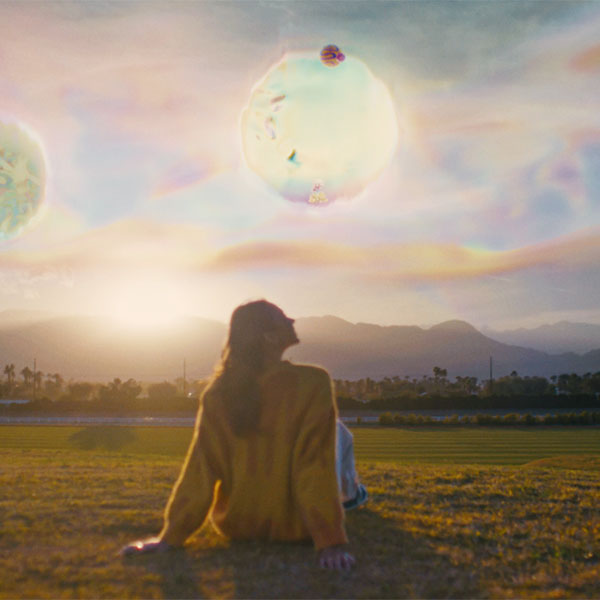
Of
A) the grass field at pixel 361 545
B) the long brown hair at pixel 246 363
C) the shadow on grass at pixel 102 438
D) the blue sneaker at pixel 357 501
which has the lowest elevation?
the shadow on grass at pixel 102 438

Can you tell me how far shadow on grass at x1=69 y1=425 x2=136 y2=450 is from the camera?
34.2m

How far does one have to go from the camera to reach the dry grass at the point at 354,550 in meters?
4.12

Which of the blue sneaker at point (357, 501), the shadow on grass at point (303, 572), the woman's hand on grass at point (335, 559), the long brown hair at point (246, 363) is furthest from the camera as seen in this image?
the blue sneaker at point (357, 501)

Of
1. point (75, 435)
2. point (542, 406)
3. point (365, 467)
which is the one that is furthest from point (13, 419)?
point (365, 467)

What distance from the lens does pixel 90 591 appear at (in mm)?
4016

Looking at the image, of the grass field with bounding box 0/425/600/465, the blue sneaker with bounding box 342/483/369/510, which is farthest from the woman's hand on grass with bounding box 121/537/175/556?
the grass field with bounding box 0/425/600/465

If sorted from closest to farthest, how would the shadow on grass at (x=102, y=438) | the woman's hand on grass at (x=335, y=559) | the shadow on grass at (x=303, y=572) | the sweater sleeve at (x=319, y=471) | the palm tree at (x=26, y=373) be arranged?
the shadow on grass at (x=303, y=572)
the woman's hand on grass at (x=335, y=559)
the sweater sleeve at (x=319, y=471)
the shadow on grass at (x=102, y=438)
the palm tree at (x=26, y=373)

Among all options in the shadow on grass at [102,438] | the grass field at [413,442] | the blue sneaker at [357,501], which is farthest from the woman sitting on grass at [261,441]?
the shadow on grass at [102,438]

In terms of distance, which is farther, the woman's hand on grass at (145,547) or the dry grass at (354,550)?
the woman's hand on grass at (145,547)

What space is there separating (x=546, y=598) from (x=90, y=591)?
268 centimetres

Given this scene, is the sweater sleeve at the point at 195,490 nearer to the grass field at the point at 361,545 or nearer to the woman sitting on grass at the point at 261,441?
the woman sitting on grass at the point at 261,441

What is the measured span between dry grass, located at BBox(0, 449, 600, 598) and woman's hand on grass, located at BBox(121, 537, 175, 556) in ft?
0.33

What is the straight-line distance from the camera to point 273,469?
15.9 feet

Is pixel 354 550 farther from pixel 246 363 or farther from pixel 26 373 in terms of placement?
pixel 26 373
